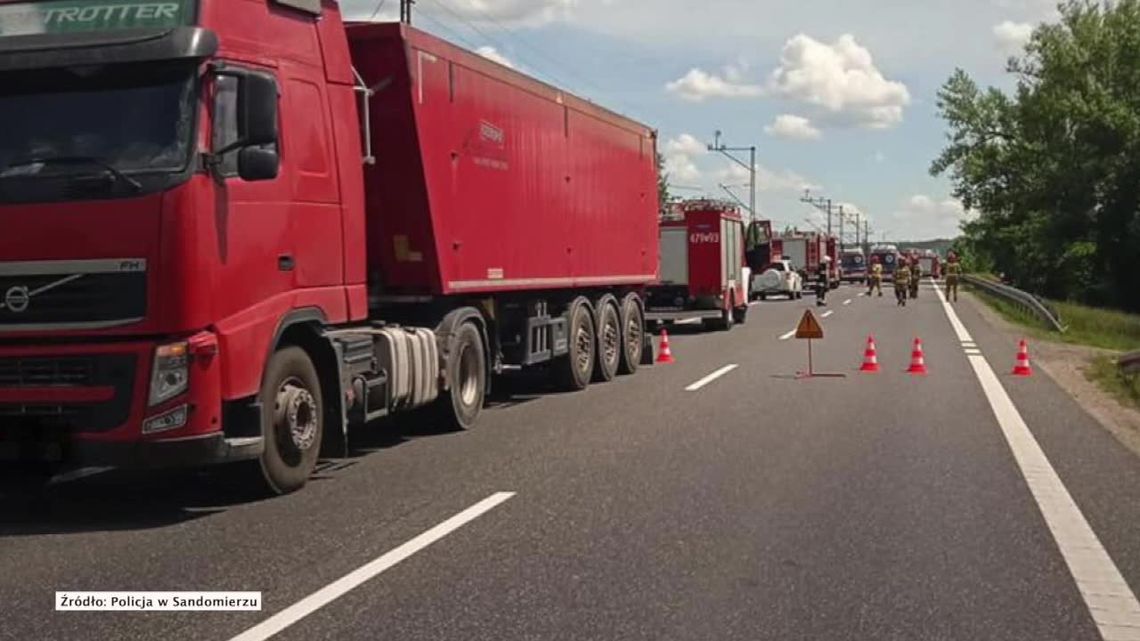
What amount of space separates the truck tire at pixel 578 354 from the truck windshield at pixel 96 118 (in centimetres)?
812

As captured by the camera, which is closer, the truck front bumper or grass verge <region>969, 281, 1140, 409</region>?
the truck front bumper

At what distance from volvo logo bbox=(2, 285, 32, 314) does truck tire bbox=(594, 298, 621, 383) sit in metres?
9.46

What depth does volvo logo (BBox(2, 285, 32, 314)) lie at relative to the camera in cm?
727

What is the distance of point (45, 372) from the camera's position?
7.33 meters

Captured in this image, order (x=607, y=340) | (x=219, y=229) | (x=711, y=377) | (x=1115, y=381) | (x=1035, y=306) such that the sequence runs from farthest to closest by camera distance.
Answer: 1. (x=1035, y=306)
2. (x=711, y=377)
3. (x=607, y=340)
4. (x=1115, y=381)
5. (x=219, y=229)

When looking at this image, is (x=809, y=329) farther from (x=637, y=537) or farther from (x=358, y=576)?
(x=358, y=576)

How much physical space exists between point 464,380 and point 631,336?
6399 mm

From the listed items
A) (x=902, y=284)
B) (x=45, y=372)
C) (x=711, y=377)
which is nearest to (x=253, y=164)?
(x=45, y=372)

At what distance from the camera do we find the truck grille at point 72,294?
7.15 m

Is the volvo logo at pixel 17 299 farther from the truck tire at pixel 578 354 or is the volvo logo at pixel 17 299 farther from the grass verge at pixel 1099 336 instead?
the grass verge at pixel 1099 336

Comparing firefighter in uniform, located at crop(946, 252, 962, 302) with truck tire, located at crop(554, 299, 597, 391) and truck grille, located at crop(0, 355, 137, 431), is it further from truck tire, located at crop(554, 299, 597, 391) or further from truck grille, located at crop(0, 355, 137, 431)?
truck grille, located at crop(0, 355, 137, 431)

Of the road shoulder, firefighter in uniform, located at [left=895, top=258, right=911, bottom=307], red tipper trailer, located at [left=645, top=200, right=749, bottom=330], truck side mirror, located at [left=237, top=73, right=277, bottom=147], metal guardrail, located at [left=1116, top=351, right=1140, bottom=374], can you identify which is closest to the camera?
truck side mirror, located at [left=237, top=73, right=277, bottom=147]

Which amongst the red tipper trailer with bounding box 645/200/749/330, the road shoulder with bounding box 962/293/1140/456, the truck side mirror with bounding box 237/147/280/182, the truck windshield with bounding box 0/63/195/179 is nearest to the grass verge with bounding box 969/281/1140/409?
the road shoulder with bounding box 962/293/1140/456

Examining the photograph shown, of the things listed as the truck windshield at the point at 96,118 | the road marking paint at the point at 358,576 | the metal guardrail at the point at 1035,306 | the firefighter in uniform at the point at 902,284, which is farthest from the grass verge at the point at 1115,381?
the firefighter in uniform at the point at 902,284
